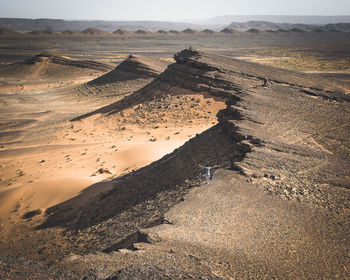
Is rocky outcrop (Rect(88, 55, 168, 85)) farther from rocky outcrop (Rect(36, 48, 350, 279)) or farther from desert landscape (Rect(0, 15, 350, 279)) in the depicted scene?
rocky outcrop (Rect(36, 48, 350, 279))

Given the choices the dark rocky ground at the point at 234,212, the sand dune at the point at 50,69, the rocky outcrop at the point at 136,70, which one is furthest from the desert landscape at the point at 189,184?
Answer: the sand dune at the point at 50,69

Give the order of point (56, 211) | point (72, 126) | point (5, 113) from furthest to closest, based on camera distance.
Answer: point (5, 113) → point (72, 126) → point (56, 211)

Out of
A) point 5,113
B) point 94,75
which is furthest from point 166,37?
point 5,113

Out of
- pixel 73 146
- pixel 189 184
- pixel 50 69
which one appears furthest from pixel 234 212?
pixel 50 69

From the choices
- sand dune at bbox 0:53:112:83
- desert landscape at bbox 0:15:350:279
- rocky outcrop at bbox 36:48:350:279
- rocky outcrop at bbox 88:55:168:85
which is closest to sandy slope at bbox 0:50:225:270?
desert landscape at bbox 0:15:350:279

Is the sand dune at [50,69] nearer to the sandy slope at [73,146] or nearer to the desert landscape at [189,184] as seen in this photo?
the sandy slope at [73,146]

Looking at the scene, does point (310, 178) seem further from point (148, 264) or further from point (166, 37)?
point (166, 37)

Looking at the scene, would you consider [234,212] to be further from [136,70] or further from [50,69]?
[50,69]
